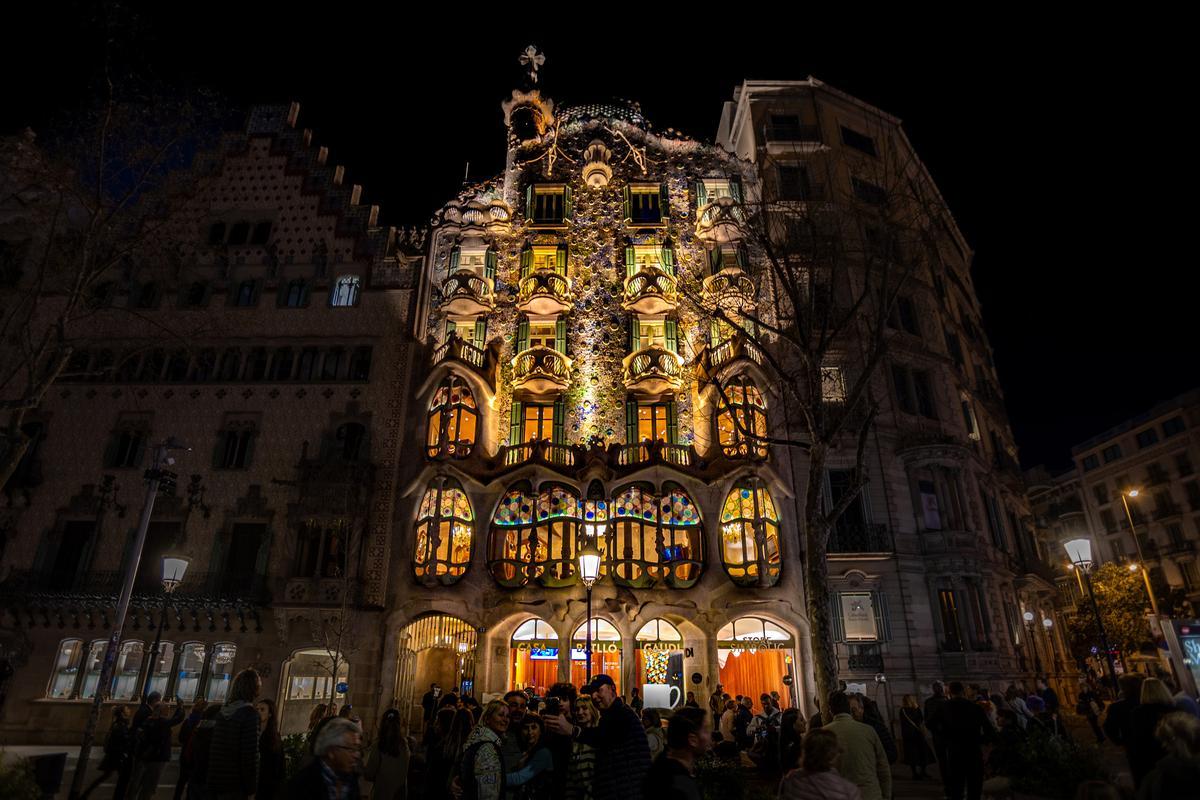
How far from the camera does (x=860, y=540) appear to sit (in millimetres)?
25328

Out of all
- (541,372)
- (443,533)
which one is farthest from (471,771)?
(541,372)

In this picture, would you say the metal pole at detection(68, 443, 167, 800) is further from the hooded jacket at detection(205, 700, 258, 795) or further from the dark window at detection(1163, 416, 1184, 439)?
the dark window at detection(1163, 416, 1184, 439)

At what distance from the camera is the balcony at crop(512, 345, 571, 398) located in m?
28.1

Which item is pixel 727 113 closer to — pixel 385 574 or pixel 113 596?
pixel 385 574

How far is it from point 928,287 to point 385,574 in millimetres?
28318

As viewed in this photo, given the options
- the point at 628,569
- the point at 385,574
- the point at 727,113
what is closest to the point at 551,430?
the point at 628,569

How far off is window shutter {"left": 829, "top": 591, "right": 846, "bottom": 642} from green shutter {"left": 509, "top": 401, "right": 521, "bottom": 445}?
13.9m

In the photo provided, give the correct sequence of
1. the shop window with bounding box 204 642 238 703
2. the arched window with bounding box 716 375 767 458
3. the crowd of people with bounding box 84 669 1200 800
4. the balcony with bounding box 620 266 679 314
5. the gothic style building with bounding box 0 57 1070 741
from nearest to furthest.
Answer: the crowd of people with bounding box 84 669 1200 800 → the shop window with bounding box 204 642 238 703 → the gothic style building with bounding box 0 57 1070 741 → the arched window with bounding box 716 375 767 458 → the balcony with bounding box 620 266 679 314

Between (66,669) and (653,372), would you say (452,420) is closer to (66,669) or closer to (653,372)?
(653,372)

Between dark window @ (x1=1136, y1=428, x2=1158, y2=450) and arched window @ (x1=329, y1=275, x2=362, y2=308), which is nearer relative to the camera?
arched window @ (x1=329, y1=275, x2=362, y2=308)

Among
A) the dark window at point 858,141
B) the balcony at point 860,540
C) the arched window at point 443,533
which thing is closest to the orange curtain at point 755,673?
the balcony at point 860,540

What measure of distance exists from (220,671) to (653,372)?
19960mm

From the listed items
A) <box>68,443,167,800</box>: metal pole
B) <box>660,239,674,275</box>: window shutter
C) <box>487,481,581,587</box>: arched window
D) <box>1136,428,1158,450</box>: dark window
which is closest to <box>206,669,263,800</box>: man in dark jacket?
<box>68,443,167,800</box>: metal pole

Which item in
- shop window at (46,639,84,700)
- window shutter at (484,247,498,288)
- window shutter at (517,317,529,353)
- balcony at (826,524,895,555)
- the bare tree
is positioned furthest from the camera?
window shutter at (484,247,498,288)
